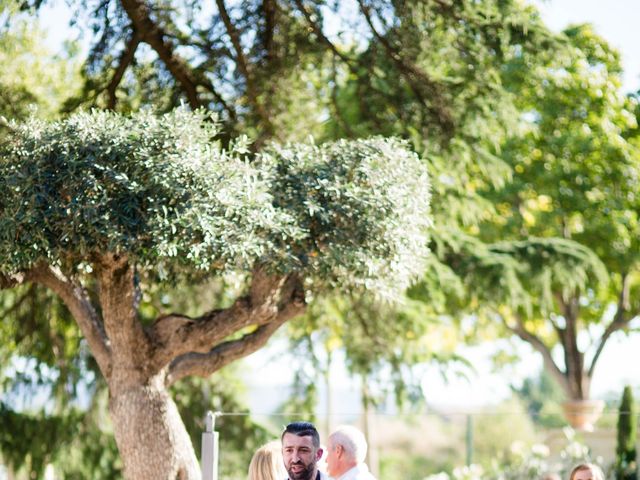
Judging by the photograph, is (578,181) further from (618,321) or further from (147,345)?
(147,345)

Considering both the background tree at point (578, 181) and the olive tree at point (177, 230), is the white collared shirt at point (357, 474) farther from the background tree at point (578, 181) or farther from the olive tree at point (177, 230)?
the background tree at point (578, 181)

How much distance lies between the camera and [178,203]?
8648 millimetres

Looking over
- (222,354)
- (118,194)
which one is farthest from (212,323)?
(118,194)

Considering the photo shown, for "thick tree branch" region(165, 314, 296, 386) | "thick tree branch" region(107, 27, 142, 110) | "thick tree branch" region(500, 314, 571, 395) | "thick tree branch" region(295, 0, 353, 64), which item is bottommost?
"thick tree branch" region(165, 314, 296, 386)

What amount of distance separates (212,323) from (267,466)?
4064mm

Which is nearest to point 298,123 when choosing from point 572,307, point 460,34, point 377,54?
point 377,54

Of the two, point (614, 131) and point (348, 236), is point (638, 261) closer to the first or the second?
point (614, 131)

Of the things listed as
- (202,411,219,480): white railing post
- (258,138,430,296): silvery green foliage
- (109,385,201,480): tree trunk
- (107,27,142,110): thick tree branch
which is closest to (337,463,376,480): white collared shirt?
(202,411,219,480): white railing post

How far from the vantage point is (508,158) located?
74.3 feet

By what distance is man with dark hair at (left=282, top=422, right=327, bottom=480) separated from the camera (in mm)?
5688

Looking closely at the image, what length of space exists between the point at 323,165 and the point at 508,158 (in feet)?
44.2

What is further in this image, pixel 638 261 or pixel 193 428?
pixel 638 261

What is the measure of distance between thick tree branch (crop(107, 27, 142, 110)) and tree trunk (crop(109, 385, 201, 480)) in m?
4.09

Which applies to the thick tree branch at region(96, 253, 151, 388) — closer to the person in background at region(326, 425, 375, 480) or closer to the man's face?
the person in background at region(326, 425, 375, 480)
